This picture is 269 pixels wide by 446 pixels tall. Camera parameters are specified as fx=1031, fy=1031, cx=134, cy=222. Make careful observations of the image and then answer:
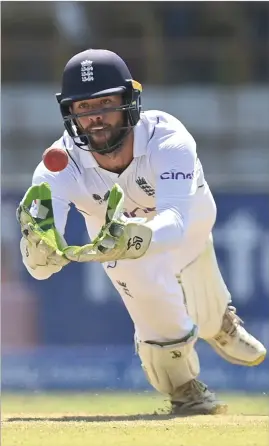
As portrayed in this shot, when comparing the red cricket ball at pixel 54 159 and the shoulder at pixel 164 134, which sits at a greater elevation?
the red cricket ball at pixel 54 159

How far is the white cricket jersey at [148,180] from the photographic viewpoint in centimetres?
439

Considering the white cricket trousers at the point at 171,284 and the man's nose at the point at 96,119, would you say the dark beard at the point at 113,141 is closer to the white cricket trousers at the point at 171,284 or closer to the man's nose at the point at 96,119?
the man's nose at the point at 96,119

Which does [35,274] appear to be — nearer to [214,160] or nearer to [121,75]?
[121,75]

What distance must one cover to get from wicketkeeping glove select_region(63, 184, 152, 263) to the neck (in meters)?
0.82

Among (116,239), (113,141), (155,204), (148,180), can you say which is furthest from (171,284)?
(116,239)

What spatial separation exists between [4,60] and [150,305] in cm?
655

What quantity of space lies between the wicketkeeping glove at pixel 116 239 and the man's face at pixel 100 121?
0.70 metres

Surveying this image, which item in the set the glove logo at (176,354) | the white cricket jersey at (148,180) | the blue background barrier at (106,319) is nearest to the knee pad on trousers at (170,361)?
the glove logo at (176,354)

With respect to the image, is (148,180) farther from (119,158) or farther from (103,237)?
(103,237)

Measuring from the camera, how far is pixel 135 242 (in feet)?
13.0

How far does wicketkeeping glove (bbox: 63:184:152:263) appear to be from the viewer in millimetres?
3918

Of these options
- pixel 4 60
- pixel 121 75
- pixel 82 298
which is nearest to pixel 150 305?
pixel 121 75

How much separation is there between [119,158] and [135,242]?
971 millimetres

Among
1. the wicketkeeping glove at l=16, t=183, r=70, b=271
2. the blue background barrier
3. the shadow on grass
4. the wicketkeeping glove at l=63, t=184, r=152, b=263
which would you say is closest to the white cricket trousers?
the shadow on grass
